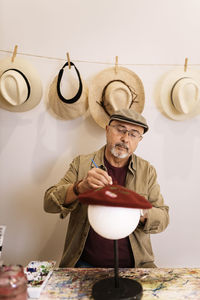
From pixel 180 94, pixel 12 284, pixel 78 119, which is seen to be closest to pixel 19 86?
pixel 78 119

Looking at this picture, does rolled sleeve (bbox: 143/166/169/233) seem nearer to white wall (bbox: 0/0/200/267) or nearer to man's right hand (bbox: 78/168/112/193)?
man's right hand (bbox: 78/168/112/193)

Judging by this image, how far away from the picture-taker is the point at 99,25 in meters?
2.05

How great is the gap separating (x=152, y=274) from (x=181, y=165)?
1.11m

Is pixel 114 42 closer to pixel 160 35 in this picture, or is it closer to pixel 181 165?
pixel 160 35

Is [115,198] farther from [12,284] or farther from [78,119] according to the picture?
[78,119]

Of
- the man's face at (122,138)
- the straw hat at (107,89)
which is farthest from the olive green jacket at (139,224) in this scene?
the straw hat at (107,89)

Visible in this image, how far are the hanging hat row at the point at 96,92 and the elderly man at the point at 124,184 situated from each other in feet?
1.06

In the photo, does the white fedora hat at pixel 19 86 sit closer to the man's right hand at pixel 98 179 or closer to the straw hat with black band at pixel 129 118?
the straw hat with black band at pixel 129 118

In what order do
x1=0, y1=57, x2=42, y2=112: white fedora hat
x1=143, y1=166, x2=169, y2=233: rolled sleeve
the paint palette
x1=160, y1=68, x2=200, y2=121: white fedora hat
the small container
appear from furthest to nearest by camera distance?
1. x1=160, y1=68, x2=200, y2=121: white fedora hat
2. x1=0, y1=57, x2=42, y2=112: white fedora hat
3. x1=143, y1=166, x2=169, y2=233: rolled sleeve
4. the paint palette
5. the small container

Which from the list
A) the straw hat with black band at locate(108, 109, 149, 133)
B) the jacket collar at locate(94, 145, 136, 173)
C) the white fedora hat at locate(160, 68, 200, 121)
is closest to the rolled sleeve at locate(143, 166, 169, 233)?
the jacket collar at locate(94, 145, 136, 173)

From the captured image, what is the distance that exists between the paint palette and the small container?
12 cm

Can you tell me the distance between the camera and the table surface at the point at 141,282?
1020 millimetres

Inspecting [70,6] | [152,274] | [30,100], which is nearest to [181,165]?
[152,274]

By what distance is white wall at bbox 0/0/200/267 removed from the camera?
203cm
